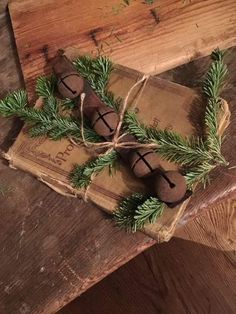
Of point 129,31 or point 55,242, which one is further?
point 129,31

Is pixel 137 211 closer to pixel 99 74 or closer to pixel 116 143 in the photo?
pixel 116 143

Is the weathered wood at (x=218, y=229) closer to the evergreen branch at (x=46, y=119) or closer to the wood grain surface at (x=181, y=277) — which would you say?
the wood grain surface at (x=181, y=277)

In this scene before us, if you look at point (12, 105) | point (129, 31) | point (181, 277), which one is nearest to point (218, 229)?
point (181, 277)

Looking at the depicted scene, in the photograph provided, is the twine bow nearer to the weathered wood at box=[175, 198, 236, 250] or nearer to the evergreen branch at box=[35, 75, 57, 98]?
the evergreen branch at box=[35, 75, 57, 98]

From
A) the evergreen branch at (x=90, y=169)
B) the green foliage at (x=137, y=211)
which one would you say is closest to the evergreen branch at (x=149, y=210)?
the green foliage at (x=137, y=211)

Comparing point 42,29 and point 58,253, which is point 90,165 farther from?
point 42,29

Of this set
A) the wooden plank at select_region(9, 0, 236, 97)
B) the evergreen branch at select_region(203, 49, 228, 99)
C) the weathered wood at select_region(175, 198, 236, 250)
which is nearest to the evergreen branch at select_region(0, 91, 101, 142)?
the wooden plank at select_region(9, 0, 236, 97)
